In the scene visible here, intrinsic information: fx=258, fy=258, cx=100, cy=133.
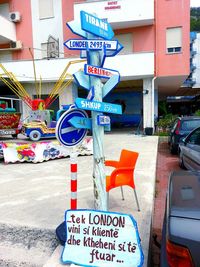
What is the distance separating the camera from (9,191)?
5.00m

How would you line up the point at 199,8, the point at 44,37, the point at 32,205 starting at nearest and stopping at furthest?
the point at 32,205, the point at 44,37, the point at 199,8

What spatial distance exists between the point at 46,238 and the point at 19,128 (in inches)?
330

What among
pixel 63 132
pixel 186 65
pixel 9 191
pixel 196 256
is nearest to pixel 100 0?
pixel 186 65

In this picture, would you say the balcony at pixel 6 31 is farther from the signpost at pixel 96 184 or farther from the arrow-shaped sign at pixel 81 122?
the arrow-shaped sign at pixel 81 122

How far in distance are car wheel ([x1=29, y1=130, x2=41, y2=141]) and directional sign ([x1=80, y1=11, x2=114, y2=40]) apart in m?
8.45

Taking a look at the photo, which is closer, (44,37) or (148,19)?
(148,19)

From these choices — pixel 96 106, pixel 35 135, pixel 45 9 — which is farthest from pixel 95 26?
pixel 45 9

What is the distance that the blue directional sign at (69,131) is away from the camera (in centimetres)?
286

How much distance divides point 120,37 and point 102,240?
1496cm

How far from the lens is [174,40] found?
14.6 meters

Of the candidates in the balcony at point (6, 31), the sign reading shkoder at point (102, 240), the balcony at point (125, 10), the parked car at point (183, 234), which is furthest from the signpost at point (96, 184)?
the balcony at point (6, 31)

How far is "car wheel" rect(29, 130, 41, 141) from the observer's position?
1084 cm

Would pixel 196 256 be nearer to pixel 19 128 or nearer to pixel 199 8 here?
pixel 19 128

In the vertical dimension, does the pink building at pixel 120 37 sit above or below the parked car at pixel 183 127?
above
